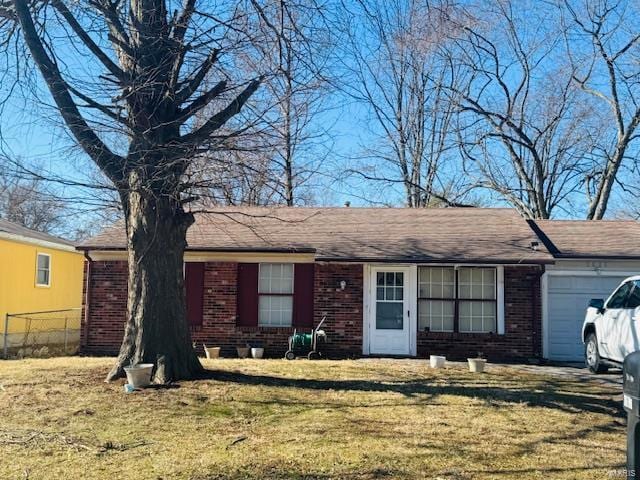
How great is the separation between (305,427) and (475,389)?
143 inches

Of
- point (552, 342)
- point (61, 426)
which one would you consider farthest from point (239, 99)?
point (552, 342)

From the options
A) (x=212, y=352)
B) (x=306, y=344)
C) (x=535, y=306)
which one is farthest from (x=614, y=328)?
(x=212, y=352)

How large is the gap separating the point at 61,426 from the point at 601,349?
375 inches

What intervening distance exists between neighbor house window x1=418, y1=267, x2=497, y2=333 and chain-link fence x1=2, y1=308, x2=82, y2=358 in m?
9.41

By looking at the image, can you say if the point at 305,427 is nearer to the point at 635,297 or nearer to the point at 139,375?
the point at 139,375

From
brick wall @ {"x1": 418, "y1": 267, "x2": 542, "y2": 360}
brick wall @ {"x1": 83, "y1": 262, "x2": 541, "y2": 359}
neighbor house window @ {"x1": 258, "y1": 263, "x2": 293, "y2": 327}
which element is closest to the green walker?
brick wall @ {"x1": 83, "y1": 262, "x2": 541, "y2": 359}

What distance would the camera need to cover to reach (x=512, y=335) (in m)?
14.0

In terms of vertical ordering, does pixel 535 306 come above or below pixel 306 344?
above

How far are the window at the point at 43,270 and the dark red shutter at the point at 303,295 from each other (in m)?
9.60

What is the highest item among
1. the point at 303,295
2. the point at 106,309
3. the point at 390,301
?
the point at 303,295

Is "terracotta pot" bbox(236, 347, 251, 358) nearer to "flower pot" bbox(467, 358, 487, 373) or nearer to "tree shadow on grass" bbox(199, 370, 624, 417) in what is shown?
"tree shadow on grass" bbox(199, 370, 624, 417)

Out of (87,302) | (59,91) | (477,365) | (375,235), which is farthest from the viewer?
(375,235)

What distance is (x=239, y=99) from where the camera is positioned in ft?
30.0

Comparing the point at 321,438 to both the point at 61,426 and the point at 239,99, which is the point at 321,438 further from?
the point at 239,99
